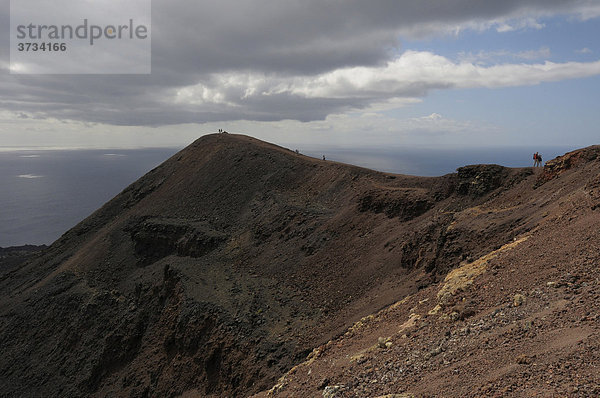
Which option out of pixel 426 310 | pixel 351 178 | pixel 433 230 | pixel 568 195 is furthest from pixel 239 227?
pixel 568 195

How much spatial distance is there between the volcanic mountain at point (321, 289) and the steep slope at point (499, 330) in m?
0.05

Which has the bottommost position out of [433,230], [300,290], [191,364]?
[191,364]

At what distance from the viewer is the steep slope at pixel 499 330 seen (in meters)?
6.47

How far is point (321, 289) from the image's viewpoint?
1992cm

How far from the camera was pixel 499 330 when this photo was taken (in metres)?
8.40

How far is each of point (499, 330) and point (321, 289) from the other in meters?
12.2

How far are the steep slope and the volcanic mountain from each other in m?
0.05

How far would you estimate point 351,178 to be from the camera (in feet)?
97.8

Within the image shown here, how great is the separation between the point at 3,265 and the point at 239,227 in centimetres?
5926

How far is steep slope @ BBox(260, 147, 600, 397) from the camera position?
647 cm

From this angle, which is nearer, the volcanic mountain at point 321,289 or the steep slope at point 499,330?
the steep slope at point 499,330

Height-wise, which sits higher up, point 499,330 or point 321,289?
point 499,330

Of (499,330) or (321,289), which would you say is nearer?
(499,330)

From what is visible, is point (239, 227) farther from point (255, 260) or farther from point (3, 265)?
point (3, 265)
